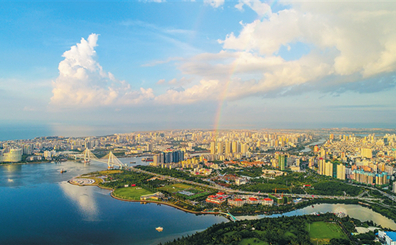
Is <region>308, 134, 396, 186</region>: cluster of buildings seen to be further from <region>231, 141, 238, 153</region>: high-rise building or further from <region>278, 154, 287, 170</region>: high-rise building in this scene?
<region>231, 141, 238, 153</region>: high-rise building

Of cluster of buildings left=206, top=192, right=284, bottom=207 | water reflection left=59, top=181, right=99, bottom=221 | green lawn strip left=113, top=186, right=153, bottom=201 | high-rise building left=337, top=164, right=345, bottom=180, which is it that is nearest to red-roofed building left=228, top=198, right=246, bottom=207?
cluster of buildings left=206, top=192, right=284, bottom=207

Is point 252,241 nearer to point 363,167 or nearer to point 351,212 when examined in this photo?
point 351,212

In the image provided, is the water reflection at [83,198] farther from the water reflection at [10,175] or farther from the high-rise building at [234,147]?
the high-rise building at [234,147]

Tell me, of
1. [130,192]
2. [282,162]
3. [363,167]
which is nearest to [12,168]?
[130,192]

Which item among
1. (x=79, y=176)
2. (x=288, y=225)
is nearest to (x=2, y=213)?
(x=79, y=176)

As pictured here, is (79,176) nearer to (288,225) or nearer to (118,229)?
(118,229)

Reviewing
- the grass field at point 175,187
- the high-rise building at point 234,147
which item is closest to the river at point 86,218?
the grass field at point 175,187
